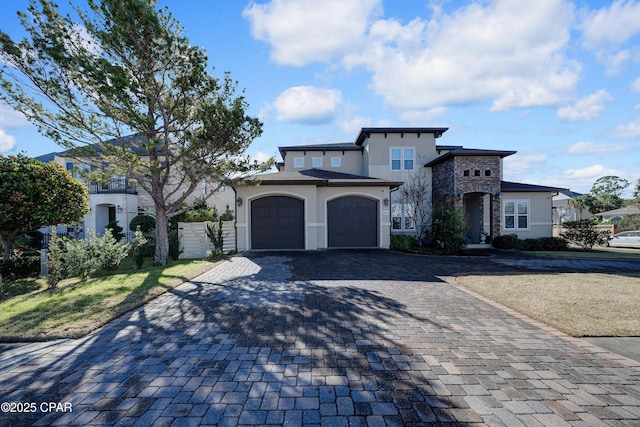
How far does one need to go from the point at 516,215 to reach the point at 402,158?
25.7 ft

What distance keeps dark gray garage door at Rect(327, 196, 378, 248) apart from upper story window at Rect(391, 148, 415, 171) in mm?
4181

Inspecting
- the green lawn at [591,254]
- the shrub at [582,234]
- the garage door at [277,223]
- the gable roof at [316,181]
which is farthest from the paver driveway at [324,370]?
the shrub at [582,234]

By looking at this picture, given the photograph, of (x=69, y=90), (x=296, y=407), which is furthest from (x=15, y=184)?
(x=296, y=407)

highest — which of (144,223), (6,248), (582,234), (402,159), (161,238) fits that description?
(402,159)

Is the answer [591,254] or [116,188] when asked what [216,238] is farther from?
[591,254]

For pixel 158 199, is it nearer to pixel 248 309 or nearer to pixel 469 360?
pixel 248 309

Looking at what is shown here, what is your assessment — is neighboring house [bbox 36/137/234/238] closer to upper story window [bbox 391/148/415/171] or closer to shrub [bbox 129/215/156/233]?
shrub [bbox 129/215/156/233]

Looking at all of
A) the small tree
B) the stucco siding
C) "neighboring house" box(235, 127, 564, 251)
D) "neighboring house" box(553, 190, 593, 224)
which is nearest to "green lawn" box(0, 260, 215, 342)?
"neighboring house" box(235, 127, 564, 251)

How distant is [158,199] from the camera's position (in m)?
10.2

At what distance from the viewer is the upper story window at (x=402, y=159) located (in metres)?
17.8

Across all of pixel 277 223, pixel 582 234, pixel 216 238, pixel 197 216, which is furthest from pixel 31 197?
pixel 582 234

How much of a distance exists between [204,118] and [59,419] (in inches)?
346

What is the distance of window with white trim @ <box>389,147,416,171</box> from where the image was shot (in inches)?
701

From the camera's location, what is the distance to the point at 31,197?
9031mm
